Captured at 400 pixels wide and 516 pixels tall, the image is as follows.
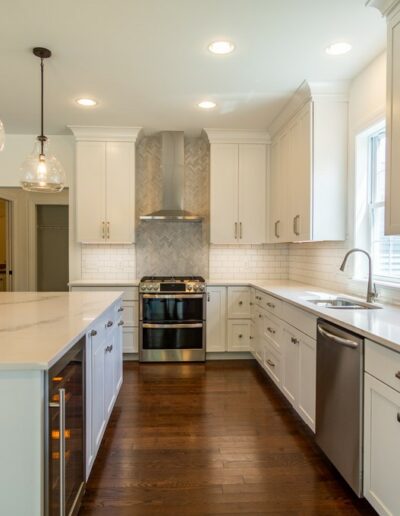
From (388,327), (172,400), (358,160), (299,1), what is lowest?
(172,400)

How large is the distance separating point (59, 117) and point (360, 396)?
3.78 meters

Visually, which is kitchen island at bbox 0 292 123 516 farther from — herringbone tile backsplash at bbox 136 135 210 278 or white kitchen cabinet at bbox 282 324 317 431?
herringbone tile backsplash at bbox 136 135 210 278

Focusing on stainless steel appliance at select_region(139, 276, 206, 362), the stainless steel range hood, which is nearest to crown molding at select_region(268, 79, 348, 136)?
the stainless steel range hood

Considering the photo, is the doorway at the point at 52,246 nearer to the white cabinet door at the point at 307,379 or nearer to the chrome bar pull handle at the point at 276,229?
the chrome bar pull handle at the point at 276,229

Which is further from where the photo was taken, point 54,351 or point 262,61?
point 262,61

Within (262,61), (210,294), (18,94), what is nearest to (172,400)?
(210,294)

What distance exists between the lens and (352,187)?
3104 millimetres

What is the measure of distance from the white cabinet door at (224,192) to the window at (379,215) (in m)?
1.73

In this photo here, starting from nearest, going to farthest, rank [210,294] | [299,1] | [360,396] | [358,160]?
1. [360,396]
2. [299,1]
3. [358,160]
4. [210,294]

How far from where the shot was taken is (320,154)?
3.17 metres

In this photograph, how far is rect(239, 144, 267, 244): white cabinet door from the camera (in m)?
4.44

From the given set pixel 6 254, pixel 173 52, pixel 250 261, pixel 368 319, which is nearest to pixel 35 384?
pixel 368 319

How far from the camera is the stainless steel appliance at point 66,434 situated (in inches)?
50.4

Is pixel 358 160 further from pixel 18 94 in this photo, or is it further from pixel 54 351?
pixel 18 94
